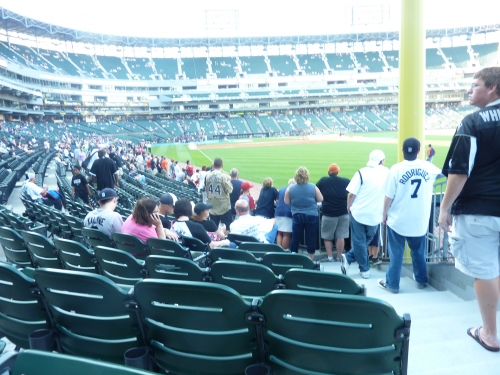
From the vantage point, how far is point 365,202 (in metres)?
5.61

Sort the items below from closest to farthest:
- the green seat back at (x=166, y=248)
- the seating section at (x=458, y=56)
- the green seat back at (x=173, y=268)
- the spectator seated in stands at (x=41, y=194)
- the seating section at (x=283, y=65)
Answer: the green seat back at (x=173, y=268)
the green seat back at (x=166, y=248)
the spectator seated in stands at (x=41, y=194)
the seating section at (x=458, y=56)
the seating section at (x=283, y=65)

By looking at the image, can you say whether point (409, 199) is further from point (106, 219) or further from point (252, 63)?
point (252, 63)

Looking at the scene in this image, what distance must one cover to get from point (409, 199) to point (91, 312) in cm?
366

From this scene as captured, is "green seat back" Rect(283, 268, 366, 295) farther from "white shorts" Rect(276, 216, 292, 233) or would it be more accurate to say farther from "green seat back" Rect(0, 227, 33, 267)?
"white shorts" Rect(276, 216, 292, 233)

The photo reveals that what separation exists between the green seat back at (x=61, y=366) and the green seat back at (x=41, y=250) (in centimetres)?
251

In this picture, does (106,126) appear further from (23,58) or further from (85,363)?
(85,363)

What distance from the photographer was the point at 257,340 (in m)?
1.98

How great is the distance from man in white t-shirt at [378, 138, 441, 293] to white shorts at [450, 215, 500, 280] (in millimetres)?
1650

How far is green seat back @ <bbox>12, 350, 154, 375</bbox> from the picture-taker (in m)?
1.22

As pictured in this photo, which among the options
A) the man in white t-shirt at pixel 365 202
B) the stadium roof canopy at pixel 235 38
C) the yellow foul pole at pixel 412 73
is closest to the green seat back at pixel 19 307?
the man in white t-shirt at pixel 365 202

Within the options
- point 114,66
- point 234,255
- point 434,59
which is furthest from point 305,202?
point 434,59

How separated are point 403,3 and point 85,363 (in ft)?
21.9

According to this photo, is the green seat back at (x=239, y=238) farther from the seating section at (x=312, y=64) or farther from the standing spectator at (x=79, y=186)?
the seating section at (x=312, y=64)

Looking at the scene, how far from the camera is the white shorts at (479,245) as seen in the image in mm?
2873
